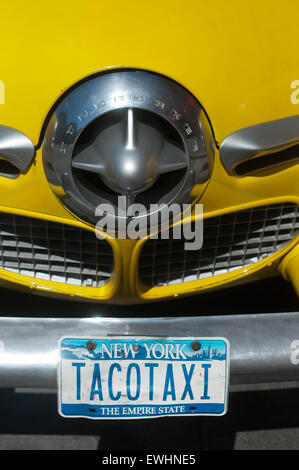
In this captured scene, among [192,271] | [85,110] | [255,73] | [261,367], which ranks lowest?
[261,367]

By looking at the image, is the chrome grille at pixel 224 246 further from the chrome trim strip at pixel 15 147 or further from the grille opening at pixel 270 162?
the chrome trim strip at pixel 15 147

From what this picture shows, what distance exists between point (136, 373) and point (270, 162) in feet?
2.46

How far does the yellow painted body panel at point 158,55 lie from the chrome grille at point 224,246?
0.22 meters

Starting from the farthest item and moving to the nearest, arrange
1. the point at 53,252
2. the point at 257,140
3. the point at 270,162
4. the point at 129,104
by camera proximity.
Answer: the point at 53,252, the point at 270,162, the point at 257,140, the point at 129,104

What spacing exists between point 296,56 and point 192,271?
785 millimetres

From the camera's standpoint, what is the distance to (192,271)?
203cm

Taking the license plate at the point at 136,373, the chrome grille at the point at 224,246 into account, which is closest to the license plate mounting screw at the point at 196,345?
the license plate at the point at 136,373

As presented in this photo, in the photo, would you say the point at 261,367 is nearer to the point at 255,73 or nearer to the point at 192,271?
the point at 192,271

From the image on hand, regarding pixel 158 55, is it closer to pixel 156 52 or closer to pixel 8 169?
pixel 156 52

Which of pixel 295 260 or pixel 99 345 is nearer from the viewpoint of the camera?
pixel 99 345

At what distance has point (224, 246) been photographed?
197cm

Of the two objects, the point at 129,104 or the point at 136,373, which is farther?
the point at 136,373

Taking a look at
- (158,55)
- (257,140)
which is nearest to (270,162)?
(257,140)

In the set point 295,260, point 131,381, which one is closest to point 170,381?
point 131,381
